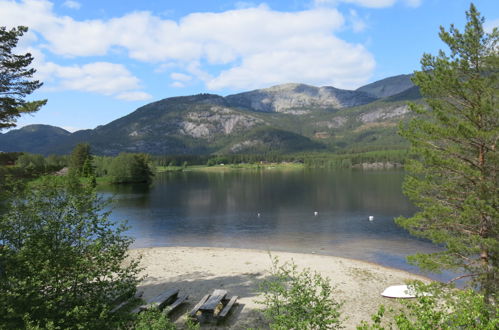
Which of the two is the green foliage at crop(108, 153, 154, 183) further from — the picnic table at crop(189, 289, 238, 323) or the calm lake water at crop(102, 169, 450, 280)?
the picnic table at crop(189, 289, 238, 323)

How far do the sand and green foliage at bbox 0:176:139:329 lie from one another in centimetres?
802

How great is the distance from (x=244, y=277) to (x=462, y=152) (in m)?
20.6

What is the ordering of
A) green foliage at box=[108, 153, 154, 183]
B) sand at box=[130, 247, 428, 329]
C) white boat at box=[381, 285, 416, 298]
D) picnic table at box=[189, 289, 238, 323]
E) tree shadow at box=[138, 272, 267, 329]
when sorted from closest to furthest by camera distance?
picnic table at box=[189, 289, 238, 323], tree shadow at box=[138, 272, 267, 329], sand at box=[130, 247, 428, 329], white boat at box=[381, 285, 416, 298], green foliage at box=[108, 153, 154, 183]

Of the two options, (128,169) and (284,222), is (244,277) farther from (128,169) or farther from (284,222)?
(128,169)

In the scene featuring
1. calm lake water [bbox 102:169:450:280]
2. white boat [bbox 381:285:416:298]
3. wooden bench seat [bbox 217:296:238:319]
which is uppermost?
wooden bench seat [bbox 217:296:238:319]

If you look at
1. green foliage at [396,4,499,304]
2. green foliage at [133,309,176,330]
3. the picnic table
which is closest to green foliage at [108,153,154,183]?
the picnic table

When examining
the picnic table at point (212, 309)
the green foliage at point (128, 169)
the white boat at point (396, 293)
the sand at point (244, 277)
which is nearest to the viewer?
the picnic table at point (212, 309)

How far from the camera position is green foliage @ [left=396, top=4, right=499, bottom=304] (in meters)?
19.7

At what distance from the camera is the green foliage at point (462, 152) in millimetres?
19688

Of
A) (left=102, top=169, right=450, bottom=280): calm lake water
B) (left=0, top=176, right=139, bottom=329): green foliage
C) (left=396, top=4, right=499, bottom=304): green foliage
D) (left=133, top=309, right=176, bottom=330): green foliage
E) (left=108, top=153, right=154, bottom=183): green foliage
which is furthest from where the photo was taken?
(left=108, top=153, right=154, bottom=183): green foliage

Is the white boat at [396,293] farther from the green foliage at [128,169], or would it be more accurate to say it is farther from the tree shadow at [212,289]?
the green foliage at [128,169]

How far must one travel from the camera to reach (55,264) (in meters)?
13.1

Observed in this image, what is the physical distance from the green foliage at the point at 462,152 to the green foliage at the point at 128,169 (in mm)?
135625

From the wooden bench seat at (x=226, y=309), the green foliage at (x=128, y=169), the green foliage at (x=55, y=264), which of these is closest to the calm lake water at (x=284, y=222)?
the wooden bench seat at (x=226, y=309)
